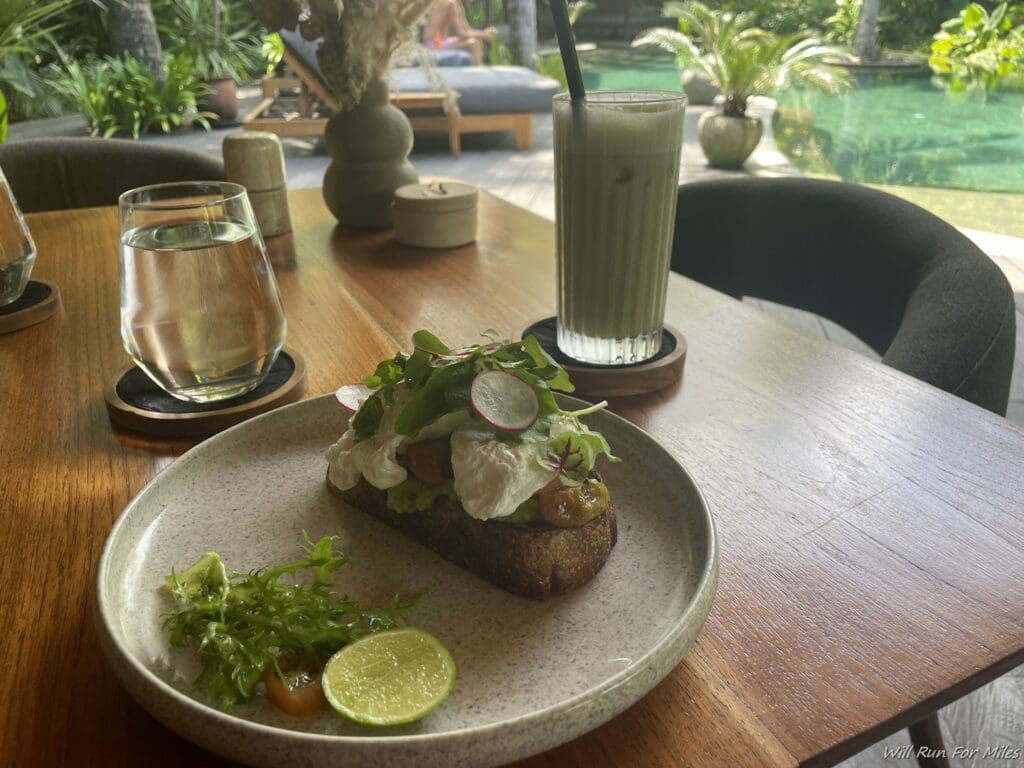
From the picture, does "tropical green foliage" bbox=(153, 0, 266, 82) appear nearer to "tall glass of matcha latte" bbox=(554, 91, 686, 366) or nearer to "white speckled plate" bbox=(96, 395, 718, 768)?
"tall glass of matcha latte" bbox=(554, 91, 686, 366)

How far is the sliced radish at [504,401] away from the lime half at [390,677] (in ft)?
0.48

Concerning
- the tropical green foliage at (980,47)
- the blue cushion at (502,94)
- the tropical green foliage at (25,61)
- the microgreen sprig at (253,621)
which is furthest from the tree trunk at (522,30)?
the microgreen sprig at (253,621)

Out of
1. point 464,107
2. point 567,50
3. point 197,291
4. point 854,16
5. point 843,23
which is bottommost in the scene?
point 464,107

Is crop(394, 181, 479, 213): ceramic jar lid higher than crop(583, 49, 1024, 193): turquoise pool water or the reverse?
higher

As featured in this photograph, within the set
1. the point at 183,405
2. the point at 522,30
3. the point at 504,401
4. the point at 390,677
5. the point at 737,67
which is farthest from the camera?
the point at 522,30

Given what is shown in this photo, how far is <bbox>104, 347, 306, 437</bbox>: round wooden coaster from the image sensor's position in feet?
2.50

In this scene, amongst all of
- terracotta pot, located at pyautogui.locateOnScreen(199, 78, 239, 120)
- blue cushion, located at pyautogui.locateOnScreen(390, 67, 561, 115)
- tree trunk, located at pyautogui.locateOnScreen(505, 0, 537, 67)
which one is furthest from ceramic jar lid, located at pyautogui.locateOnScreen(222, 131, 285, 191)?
tree trunk, located at pyautogui.locateOnScreen(505, 0, 537, 67)

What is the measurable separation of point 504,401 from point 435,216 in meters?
0.85

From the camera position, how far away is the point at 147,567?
538 millimetres

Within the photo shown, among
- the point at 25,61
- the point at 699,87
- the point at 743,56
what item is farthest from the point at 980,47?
the point at 25,61

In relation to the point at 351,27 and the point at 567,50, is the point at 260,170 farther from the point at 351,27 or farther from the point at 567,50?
the point at 567,50

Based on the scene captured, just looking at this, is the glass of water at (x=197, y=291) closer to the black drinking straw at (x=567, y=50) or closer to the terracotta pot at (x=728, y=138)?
the black drinking straw at (x=567, y=50)

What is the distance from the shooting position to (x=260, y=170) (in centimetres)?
136

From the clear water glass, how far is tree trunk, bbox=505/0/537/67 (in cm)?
845
